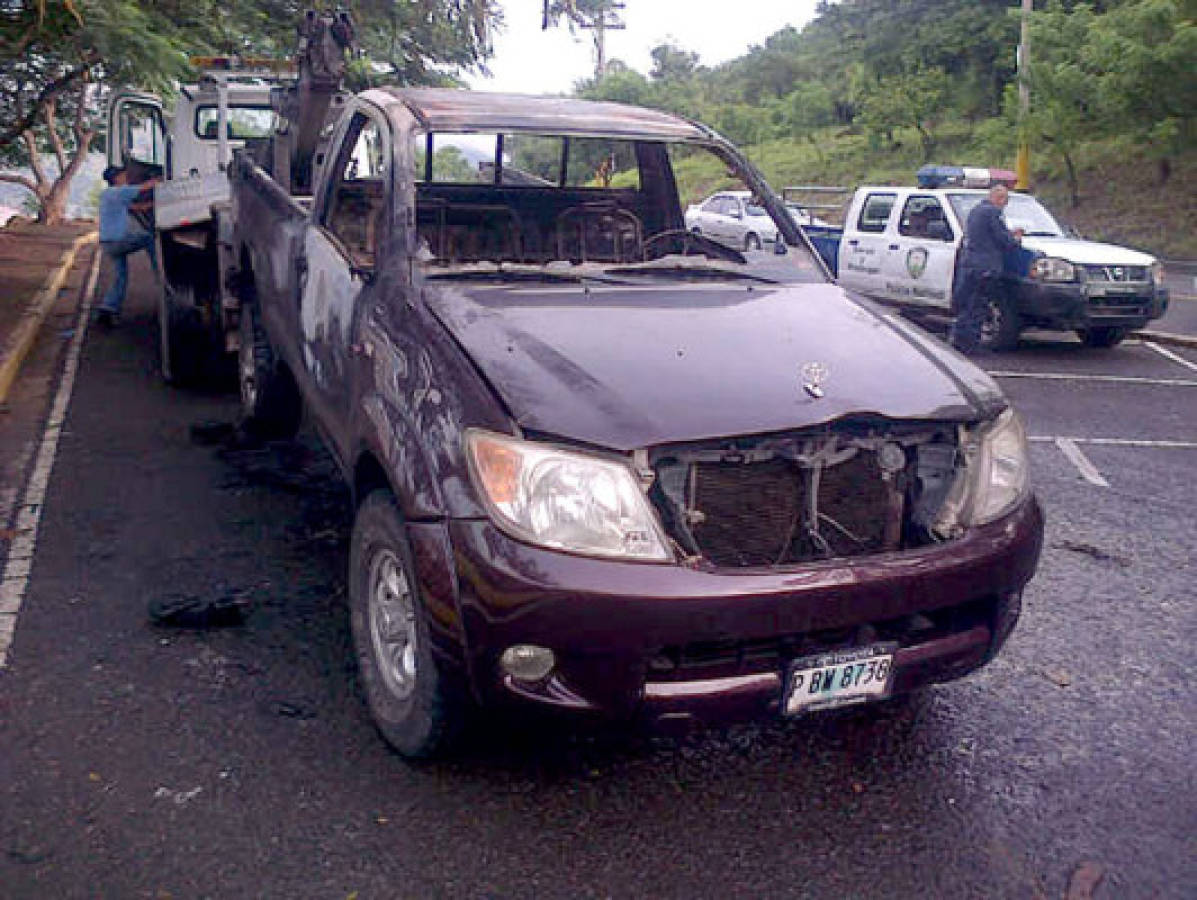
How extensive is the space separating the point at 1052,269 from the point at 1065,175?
70.4 feet

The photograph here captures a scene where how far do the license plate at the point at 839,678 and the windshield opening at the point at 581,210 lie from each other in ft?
6.08

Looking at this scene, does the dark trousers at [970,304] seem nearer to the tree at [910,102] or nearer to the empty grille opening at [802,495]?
the empty grille opening at [802,495]

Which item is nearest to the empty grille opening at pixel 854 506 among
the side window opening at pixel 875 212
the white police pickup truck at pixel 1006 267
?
the white police pickup truck at pixel 1006 267

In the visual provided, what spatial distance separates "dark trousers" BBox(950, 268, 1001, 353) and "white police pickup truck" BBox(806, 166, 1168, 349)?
0.28m

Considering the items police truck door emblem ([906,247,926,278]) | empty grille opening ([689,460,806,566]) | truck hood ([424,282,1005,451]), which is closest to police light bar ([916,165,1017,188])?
police truck door emblem ([906,247,926,278])

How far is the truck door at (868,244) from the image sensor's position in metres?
14.0

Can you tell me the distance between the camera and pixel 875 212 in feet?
46.8

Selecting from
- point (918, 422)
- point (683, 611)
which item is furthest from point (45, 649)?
point (918, 422)

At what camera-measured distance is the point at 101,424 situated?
746 cm

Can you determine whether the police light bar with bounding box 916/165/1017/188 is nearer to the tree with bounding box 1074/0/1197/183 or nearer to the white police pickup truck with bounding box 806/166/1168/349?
the white police pickup truck with bounding box 806/166/1168/349

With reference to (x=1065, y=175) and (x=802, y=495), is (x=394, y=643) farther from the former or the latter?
(x=1065, y=175)

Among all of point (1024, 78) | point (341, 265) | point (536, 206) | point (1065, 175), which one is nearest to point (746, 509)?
point (341, 265)

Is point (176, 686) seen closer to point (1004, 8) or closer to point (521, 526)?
point (521, 526)

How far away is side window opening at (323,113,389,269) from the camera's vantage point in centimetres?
429
